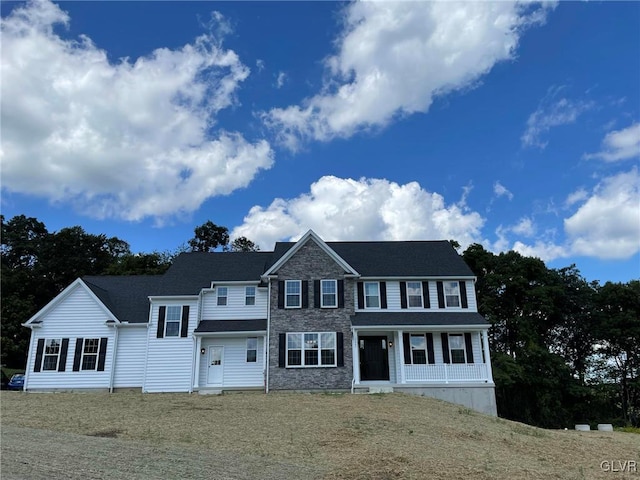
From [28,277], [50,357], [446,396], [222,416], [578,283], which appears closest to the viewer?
[222,416]

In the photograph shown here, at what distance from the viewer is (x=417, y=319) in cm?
2300

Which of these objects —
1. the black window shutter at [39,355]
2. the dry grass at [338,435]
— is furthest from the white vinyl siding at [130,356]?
the dry grass at [338,435]

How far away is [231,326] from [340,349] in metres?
5.54

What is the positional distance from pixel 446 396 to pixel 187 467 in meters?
15.4

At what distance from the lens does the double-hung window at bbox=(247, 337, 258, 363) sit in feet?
76.8

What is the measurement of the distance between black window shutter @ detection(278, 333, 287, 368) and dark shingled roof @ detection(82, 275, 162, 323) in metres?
6.99

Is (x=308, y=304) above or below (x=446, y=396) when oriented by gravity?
above

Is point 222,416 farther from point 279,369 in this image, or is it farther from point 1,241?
point 1,241

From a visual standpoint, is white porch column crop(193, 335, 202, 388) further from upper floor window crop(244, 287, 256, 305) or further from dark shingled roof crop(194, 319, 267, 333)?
upper floor window crop(244, 287, 256, 305)

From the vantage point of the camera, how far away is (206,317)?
24453mm

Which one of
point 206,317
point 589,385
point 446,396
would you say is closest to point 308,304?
point 206,317

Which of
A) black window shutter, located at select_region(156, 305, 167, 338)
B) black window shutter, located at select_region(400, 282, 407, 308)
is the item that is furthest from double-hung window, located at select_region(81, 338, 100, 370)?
black window shutter, located at select_region(400, 282, 407, 308)

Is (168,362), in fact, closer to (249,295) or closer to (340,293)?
(249,295)

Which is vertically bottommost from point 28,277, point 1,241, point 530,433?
point 530,433
